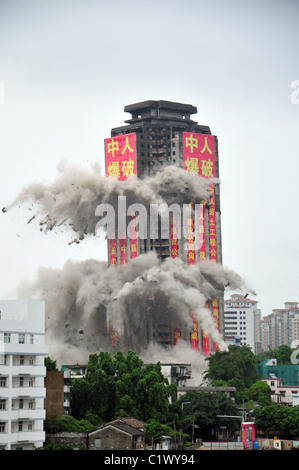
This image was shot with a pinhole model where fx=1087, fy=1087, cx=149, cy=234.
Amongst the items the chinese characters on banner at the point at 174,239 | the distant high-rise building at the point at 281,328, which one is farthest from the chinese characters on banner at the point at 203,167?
the distant high-rise building at the point at 281,328

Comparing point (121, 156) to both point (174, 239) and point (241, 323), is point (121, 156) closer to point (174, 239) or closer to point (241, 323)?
point (174, 239)

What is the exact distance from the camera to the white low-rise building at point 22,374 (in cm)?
5034

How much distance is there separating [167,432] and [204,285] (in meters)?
34.5

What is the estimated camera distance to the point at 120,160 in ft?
311

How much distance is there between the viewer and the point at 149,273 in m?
89.5

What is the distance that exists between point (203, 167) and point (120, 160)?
7268mm

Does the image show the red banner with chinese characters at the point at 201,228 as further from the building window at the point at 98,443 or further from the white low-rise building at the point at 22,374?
the white low-rise building at the point at 22,374

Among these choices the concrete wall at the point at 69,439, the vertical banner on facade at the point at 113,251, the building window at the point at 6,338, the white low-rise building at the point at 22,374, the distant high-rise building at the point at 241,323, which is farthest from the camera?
the distant high-rise building at the point at 241,323

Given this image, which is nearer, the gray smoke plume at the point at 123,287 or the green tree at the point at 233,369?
the green tree at the point at 233,369

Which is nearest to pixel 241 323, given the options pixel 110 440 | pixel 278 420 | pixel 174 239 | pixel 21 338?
pixel 174 239

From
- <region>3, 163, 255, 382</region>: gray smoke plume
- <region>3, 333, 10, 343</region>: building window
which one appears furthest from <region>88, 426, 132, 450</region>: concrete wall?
<region>3, 163, 255, 382</region>: gray smoke plume

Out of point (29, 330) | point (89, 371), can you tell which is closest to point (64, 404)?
point (89, 371)
